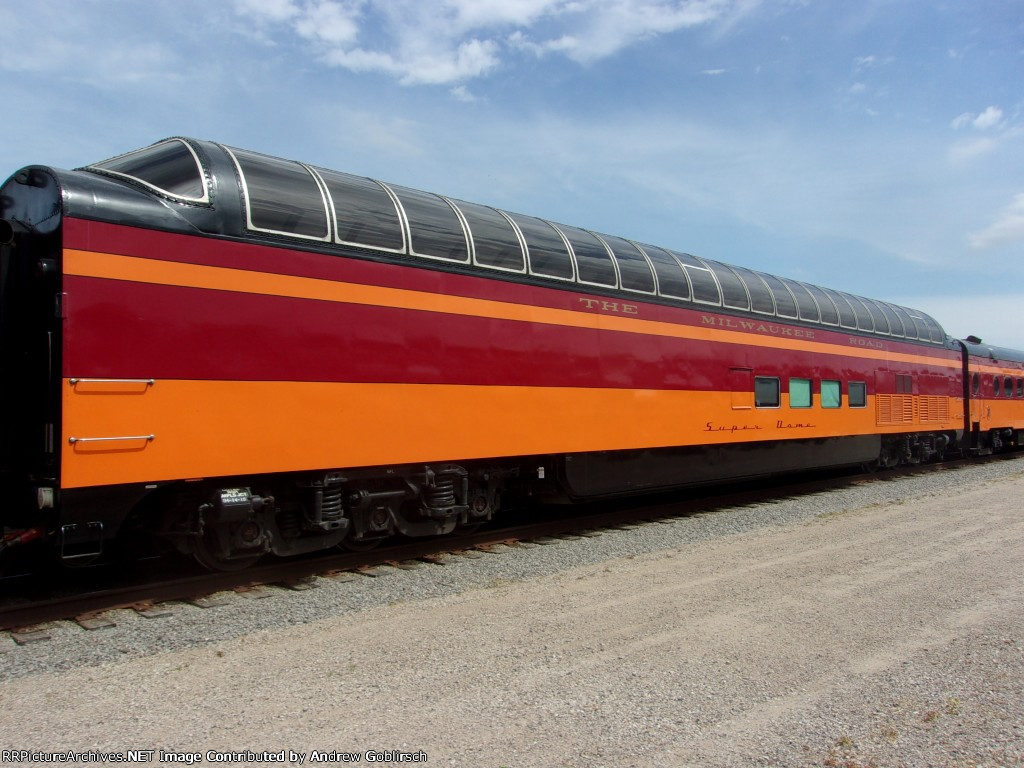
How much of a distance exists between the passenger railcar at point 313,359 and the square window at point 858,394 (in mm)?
3908

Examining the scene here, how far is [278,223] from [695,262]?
6695 mm

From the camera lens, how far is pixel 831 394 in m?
13.1

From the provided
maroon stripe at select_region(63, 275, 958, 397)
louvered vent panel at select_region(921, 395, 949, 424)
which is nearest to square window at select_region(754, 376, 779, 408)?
maroon stripe at select_region(63, 275, 958, 397)

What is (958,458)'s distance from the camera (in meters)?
20.3

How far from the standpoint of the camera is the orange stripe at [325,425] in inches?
208

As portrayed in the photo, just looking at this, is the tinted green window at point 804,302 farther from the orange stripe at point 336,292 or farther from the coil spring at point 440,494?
the coil spring at point 440,494

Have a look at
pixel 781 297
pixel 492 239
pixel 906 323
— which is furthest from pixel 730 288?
pixel 906 323

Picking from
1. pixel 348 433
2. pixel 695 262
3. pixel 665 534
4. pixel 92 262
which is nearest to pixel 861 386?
pixel 695 262

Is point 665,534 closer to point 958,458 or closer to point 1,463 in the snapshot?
point 1,463

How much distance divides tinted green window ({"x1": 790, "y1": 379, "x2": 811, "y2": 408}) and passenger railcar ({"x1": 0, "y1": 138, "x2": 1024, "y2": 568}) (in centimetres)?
171

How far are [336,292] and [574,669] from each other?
374 centimetres

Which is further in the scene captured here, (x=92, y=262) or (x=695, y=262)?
(x=695, y=262)

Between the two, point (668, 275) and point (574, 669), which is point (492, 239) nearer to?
point (668, 275)

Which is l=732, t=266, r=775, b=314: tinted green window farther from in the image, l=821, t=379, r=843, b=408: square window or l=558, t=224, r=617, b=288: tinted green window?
l=558, t=224, r=617, b=288: tinted green window
